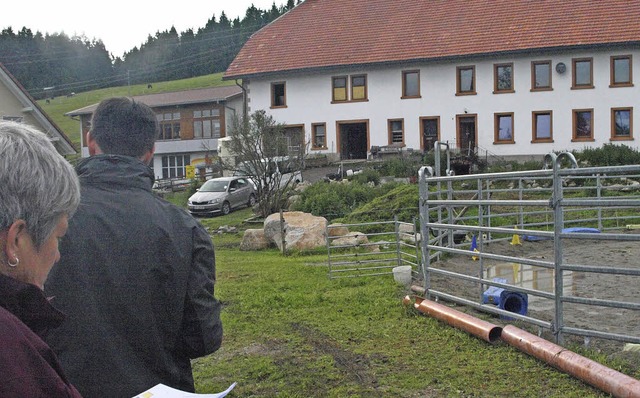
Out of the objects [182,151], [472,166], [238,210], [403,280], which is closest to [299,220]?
[403,280]

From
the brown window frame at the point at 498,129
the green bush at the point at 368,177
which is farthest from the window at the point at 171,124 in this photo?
the green bush at the point at 368,177

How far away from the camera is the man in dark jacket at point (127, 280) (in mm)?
2941

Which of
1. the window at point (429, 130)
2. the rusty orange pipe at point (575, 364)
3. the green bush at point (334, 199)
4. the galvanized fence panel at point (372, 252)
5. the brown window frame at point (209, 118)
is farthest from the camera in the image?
the brown window frame at point (209, 118)

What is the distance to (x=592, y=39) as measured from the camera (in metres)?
37.8

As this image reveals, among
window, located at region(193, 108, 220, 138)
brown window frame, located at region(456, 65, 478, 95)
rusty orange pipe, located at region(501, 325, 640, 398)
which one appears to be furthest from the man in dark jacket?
window, located at region(193, 108, 220, 138)

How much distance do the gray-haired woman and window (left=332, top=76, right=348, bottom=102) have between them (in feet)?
137

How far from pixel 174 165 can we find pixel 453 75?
24.9 m

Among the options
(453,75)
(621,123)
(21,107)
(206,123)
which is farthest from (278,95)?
(621,123)

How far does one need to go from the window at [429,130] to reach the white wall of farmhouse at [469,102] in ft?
0.93

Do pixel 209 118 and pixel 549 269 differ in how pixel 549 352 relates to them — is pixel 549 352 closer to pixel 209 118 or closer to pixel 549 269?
pixel 549 269

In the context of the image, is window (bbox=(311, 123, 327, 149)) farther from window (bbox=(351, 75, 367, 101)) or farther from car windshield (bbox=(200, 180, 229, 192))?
car windshield (bbox=(200, 180, 229, 192))

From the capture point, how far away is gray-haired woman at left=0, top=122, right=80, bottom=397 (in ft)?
5.85

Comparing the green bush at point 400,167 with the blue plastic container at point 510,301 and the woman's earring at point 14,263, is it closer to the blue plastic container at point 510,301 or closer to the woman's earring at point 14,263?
the blue plastic container at point 510,301

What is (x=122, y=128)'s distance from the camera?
3.24 meters
